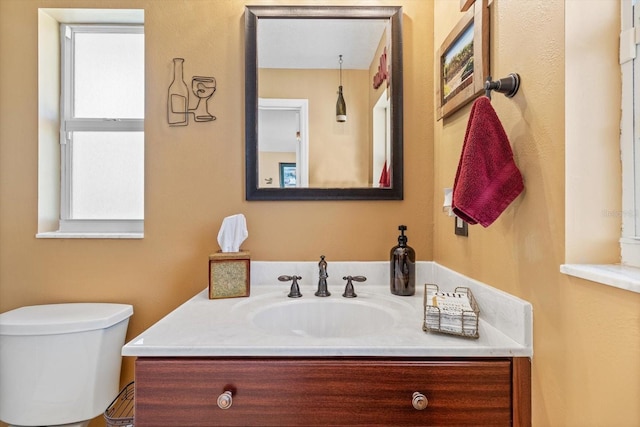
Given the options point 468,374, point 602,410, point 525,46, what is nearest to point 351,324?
point 468,374

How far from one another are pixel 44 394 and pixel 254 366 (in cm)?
93

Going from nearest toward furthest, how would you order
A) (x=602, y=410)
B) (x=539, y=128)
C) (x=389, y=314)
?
1. (x=602, y=410)
2. (x=539, y=128)
3. (x=389, y=314)

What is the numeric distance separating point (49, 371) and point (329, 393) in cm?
104

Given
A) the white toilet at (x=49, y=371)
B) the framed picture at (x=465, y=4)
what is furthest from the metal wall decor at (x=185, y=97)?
the framed picture at (x=465, y=4)

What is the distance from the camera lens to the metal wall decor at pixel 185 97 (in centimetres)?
137

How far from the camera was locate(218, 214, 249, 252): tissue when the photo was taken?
126cm

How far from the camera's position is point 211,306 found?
43.9 inches

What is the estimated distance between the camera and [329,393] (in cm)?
77

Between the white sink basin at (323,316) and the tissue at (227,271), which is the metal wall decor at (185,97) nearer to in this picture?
the tissue at (227,271)

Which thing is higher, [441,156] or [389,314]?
[441,156]

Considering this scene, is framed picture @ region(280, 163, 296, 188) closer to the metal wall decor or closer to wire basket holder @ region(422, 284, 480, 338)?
the metal wall decor

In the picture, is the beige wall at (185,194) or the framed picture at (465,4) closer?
the framed picture at (465,4)

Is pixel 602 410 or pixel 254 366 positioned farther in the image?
pixel 254 366

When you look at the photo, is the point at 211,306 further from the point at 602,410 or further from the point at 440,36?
the point at 440,36
